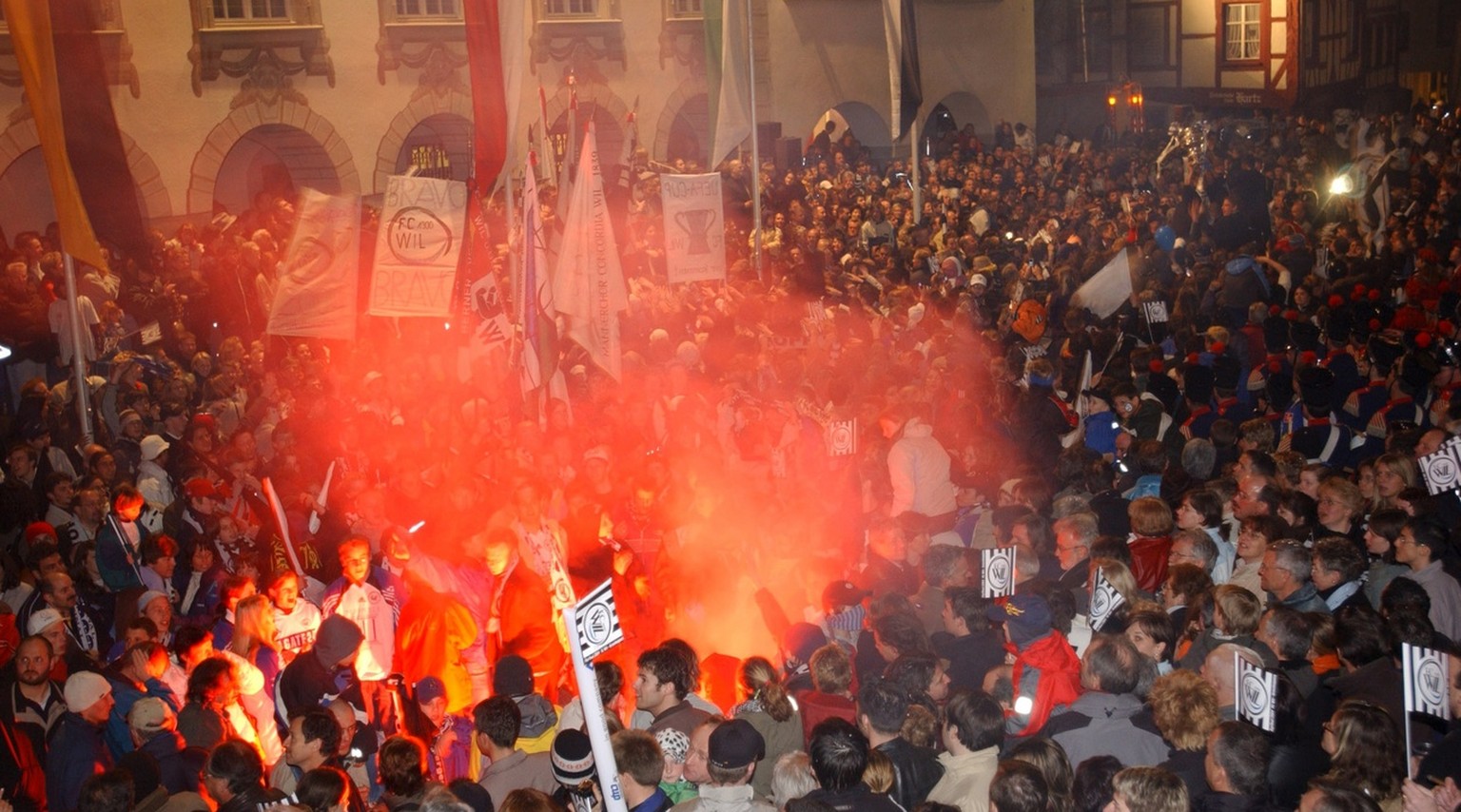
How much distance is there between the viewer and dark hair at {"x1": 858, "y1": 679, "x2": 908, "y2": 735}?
5562 millimetres

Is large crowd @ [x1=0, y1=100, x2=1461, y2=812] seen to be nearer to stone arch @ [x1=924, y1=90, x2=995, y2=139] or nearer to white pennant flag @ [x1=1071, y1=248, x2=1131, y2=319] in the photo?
white pennant flag @ [x1=1071, y1=248, x2=1131, y2=319]

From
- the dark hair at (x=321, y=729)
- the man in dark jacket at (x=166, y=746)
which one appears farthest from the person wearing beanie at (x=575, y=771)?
the man in dark jacket at (x=166, y=746)

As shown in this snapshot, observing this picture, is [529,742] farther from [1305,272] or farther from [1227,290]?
[1305,272]

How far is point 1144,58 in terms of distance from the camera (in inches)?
1489

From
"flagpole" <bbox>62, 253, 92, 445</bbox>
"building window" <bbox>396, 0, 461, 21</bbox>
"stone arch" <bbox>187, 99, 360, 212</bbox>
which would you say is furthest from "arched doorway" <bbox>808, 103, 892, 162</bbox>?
"flagpole" <bbox>62, 253, 92, 445</bbox>

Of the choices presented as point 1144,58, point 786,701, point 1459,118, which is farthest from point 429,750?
point 1144,58

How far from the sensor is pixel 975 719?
5.39m

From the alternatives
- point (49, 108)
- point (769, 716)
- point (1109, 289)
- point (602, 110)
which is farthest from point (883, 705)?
point (602, 110)

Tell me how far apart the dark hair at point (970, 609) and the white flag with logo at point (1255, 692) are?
56.2 inches

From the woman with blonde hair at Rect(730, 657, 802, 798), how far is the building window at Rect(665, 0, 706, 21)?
23.5 meters

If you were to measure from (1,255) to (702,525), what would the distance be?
11.5 meters

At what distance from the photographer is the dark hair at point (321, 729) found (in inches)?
232

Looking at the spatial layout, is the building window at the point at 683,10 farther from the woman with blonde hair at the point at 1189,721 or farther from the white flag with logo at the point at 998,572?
the woman with blonde hair at the point at 1189,721

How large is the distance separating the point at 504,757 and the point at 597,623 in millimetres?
956
